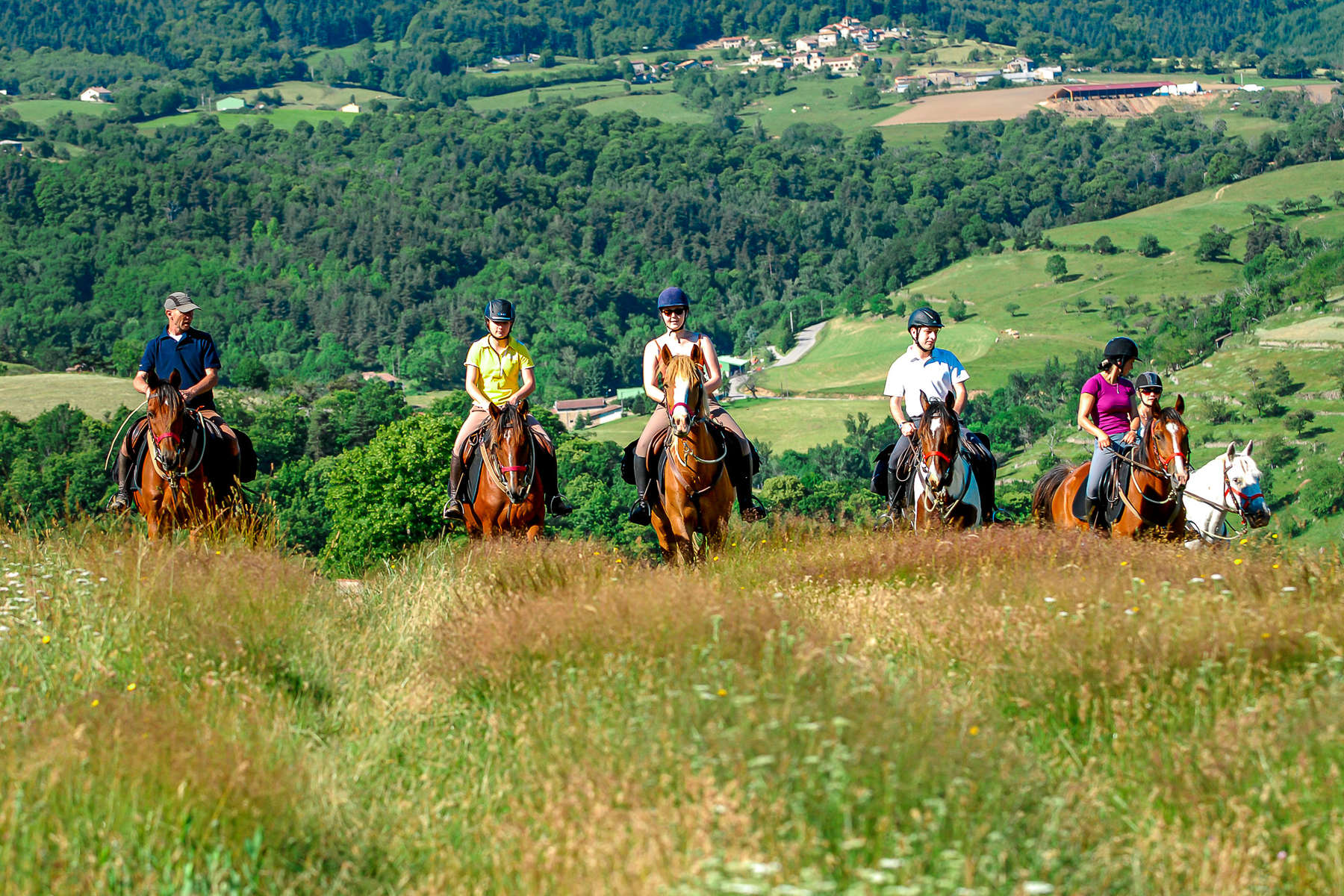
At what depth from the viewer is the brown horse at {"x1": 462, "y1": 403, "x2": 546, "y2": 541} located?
563 inches

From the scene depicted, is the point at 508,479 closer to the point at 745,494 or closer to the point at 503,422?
the point at 503,422

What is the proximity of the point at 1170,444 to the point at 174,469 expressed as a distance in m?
9.40

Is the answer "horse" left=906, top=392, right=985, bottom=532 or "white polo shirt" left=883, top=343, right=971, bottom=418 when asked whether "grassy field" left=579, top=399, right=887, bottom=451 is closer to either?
"horse" left=906, top=392, right=985, bottom=532

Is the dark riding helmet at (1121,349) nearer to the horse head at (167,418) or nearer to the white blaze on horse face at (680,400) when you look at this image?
the white blaze on horse face at (680,400)

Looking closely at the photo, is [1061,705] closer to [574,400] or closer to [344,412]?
[344,412]

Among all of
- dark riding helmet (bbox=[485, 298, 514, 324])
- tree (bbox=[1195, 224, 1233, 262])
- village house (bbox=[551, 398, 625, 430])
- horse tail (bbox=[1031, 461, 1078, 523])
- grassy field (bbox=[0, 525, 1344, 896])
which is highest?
dark riding helmet (bbox=[485, 298, 514, 324])

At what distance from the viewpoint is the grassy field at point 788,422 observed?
491 ft

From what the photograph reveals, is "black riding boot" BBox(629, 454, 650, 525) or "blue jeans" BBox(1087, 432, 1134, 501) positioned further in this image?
"blue jeans" BBox(1087, 432, 1134, 501)

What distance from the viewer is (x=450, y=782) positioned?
715cm

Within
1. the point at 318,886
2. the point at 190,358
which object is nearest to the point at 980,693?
the point at 318,886

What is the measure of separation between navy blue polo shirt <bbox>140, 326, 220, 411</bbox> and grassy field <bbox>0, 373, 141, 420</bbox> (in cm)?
9743

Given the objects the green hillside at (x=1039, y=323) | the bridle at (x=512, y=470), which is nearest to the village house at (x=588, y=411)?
the green hillside at (x=1039, y=323)

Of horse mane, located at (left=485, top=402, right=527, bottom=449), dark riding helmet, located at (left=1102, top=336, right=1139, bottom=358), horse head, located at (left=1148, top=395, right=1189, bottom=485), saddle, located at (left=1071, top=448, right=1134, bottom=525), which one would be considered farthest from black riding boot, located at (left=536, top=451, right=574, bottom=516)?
horse head, located at (left=1148, top=395, right=1189, bottom=485)

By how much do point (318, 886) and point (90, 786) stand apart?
108 cm
